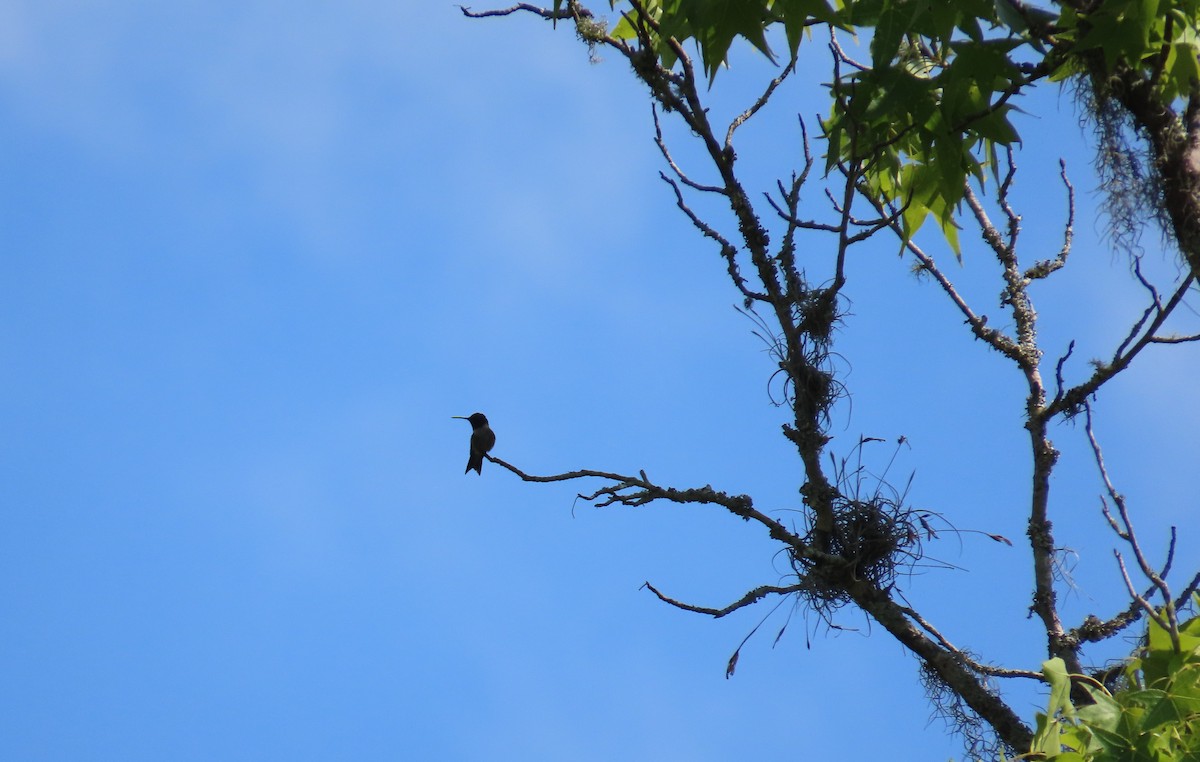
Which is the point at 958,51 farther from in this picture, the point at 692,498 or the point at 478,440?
the point at 478,440

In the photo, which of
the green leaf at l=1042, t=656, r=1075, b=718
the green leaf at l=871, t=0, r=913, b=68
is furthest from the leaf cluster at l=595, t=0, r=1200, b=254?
the green leaf at l=1042, t=656, r=1075, b=718

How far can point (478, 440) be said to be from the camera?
10500 millimetres

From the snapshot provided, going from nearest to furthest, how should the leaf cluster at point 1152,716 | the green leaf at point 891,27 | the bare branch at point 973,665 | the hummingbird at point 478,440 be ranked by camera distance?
the leaf cluster at point 1152,716
the green leaf at point 891,27
the bare branch at point 973,665
the hummingbird at point 478,440

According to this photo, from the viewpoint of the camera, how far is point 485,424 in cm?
1088

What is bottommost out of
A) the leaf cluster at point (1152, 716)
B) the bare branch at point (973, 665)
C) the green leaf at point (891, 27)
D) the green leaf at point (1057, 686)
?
the leaf cluster at point (1152, 716)

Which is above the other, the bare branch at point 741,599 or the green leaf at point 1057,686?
the bare branch at point 741,599

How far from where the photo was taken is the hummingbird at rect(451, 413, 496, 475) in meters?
10.3

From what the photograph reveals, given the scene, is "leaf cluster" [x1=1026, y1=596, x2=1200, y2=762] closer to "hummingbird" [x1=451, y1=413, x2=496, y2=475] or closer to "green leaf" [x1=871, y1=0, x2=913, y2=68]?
"green leaf" [x1=871, y1=0, x2=913, y2=68]

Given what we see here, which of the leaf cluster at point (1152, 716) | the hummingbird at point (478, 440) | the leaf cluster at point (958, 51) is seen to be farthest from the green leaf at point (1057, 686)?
the hummingbird at point (478, 440)

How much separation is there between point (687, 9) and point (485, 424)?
768 centimetres

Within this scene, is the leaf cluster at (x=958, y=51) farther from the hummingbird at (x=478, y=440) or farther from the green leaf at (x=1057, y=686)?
the hummingbird at (x=478, y=440)

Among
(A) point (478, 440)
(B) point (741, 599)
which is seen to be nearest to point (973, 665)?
(B) point (741, 599)

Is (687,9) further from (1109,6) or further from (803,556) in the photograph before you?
(803,556)

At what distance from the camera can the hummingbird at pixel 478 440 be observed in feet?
33.9
